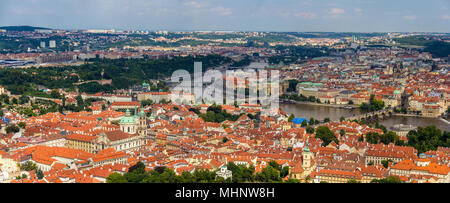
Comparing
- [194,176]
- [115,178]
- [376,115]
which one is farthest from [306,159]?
[376,115]

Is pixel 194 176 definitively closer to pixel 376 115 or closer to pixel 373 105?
pixel 376 115

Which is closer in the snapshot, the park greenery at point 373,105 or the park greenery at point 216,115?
the park greenery at point 216,115

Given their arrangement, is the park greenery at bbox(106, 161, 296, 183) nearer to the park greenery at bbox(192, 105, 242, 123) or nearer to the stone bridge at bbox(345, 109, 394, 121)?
the park greenery at bbox(192, 105, 242, 123)

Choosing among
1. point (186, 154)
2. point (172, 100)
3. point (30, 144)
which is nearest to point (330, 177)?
point (186, 154)

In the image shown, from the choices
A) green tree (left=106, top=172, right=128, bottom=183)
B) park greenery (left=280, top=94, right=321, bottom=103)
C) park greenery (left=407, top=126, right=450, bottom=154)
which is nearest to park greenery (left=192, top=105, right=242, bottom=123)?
park greenery (left=407, top=126, right=450, bottom=154)

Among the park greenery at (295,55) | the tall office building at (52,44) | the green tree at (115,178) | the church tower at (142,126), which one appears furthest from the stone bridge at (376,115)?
the tall office building at (52,44)

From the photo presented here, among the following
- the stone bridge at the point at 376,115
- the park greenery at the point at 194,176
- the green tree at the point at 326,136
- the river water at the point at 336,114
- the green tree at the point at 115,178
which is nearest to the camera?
the park greenery at the point at 194,176

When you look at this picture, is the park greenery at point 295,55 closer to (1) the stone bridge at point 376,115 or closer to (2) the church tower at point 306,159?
(1) the stone bridge at point 376,115
